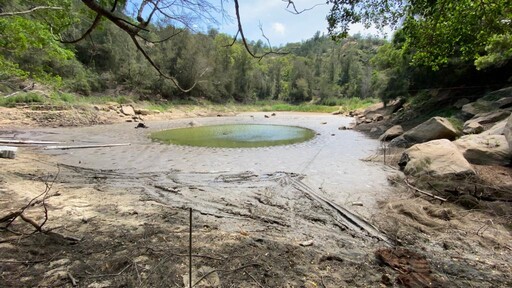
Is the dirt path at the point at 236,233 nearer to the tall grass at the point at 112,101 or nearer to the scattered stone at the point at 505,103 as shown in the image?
the scattered stone at the point at 505,103

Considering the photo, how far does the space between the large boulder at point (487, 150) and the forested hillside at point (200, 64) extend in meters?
2.03

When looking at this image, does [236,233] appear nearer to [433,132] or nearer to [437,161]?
[437,161]

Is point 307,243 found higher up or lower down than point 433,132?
lower down

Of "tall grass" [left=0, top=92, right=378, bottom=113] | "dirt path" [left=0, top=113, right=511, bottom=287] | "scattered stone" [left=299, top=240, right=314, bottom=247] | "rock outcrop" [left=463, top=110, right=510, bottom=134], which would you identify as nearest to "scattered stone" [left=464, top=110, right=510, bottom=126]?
"rock outcrop" [left=463, top=110, right=510, bottom=134]

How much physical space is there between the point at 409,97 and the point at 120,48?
2816 centimetres

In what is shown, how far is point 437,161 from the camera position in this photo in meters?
5.83

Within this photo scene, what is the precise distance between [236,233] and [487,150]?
633cm

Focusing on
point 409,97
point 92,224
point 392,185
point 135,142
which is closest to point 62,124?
point 135,142

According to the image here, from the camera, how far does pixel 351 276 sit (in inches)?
104

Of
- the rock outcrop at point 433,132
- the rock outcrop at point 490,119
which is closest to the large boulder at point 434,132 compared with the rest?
the rock outcrop at point 433,132

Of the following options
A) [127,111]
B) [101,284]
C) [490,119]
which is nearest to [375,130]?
[490,119]

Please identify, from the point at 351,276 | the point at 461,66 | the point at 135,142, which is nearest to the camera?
the point at 351,276

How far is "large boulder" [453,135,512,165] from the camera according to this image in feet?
20.0

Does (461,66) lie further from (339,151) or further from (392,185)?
(392,185)
